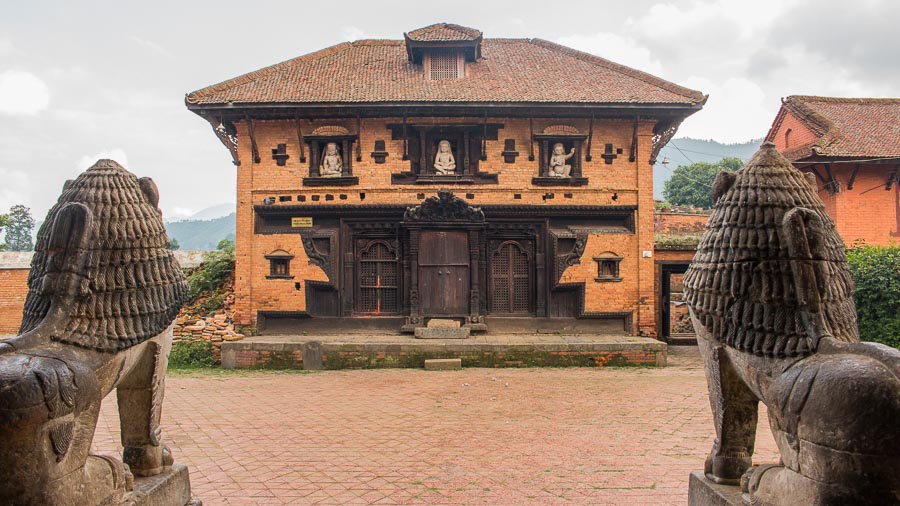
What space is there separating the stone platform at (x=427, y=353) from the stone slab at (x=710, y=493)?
28.4ft

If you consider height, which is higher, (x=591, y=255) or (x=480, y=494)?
(x=591, y=255)

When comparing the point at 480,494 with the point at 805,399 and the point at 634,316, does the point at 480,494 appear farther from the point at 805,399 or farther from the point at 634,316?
the point at 634,316

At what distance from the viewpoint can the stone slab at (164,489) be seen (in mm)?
3389

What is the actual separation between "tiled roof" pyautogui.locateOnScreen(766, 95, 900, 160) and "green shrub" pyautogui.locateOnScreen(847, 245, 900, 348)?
26.8ft

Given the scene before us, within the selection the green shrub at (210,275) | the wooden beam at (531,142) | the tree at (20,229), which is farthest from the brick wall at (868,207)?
the tree at (20,229)

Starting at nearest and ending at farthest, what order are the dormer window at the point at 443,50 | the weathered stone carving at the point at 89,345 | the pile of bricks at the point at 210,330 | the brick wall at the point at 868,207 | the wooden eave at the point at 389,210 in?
the weathered stone carving at the point at 89,345 → the pile of bricks at the point at 210,330 → the wooden eave at the point at 389,210 → the dormer window at the point at 443,50 → the brick wall at the point at 868,207

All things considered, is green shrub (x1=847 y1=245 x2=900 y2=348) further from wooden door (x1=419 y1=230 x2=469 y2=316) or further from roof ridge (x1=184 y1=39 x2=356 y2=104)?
roof ridge (x1=184 y1=39 x2=356 y2=104)

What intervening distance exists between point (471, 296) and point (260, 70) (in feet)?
29.3

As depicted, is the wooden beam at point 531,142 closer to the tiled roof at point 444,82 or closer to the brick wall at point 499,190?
the brick wall at point 499,190

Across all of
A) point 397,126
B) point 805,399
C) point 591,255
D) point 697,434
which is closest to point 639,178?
point 591,255

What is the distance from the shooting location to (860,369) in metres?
2.33

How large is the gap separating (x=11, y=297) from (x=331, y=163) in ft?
41.0

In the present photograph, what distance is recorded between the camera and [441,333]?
13102 mm

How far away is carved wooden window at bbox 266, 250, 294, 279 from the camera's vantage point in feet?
44.8
